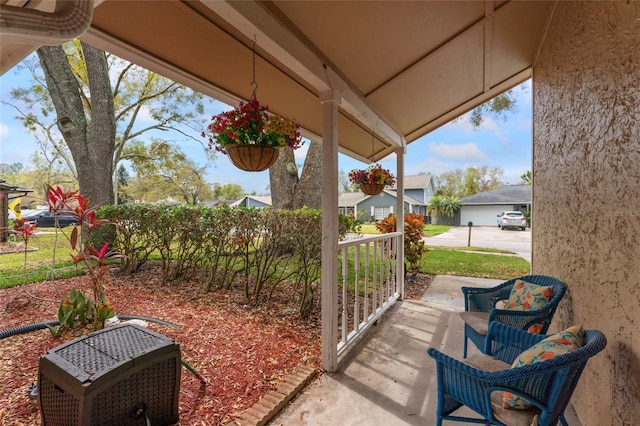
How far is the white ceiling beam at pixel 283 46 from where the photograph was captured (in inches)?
60.1

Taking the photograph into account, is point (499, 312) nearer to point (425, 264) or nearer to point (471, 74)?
point (471, 74)

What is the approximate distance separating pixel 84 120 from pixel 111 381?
7.65 metres

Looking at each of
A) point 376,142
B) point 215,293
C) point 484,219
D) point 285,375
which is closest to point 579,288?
point 285,375

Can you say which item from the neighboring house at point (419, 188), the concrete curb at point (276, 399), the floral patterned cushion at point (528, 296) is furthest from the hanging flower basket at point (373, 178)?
the neighboring house at point (419, 188)

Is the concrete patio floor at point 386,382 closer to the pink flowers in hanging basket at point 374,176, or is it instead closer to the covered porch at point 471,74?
the covered porch at point 471,74

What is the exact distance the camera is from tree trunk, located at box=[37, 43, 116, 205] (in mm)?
6648

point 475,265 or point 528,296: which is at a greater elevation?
point 528,296

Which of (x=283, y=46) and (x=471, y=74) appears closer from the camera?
(x=283, y=46)

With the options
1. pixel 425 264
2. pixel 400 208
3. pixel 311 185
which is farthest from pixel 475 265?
pixel 311 185

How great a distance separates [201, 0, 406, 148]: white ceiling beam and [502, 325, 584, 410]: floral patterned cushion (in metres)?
2.09

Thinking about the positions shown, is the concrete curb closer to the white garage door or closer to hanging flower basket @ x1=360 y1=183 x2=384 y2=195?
hanging flower basket @ x1=360 y1=183 x2=384 y2=195

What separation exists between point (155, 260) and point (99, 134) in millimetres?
3628

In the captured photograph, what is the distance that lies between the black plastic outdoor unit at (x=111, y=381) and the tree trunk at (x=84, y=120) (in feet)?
20.6

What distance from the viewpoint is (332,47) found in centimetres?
225
